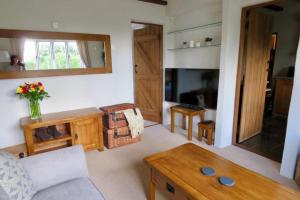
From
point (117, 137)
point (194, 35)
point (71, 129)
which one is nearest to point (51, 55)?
point (71, 129)

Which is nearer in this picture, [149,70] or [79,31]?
[79,31]

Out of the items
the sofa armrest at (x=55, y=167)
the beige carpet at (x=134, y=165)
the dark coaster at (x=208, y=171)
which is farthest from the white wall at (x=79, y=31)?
the dark coaster at (x=208, y=171)

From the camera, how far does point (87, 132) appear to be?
293 cm

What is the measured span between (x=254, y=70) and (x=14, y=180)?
3.40 meters

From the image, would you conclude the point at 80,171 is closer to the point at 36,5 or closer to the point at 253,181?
the point at 253,181

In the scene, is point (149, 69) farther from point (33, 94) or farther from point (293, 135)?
point (293, 135)

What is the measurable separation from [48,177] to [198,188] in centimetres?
114

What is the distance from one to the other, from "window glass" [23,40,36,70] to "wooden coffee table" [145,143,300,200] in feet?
7.25

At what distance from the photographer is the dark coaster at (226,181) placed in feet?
4.61

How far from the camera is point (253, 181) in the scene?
1.45 meters

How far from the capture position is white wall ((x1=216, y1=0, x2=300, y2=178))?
2.30 meters

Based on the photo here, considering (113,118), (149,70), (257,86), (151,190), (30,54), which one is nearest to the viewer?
(151,190)

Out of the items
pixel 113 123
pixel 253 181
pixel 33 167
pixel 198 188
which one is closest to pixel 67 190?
pixel 33 167

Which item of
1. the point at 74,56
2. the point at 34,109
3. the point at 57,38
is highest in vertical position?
the point at 57,38
